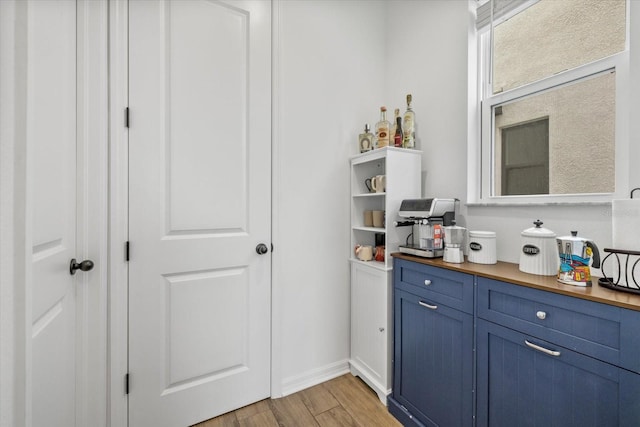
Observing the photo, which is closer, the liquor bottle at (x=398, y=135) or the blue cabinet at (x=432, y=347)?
the blue cabinet at (x=432, y=347)

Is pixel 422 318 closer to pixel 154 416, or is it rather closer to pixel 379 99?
pixel 154 416

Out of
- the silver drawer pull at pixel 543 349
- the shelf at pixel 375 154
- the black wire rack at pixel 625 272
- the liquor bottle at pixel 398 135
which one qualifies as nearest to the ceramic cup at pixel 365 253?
the shelf at pixel 375 154

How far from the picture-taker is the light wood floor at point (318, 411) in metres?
1.54

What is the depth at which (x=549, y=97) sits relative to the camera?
139 centimetres

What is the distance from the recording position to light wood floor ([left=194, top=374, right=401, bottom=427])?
1.54 metres

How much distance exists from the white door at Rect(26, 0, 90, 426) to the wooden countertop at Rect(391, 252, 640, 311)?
1.58 m

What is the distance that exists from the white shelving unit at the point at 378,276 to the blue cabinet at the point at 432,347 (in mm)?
75

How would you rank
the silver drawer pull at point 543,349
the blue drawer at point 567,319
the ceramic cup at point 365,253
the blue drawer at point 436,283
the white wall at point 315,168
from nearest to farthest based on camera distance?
the blue drawer at point 567,319, the silver drawer pull at point 543,349, the blue drawer at point 436,283, the white wall at point 315,168, the ceramic cup at point 365,253

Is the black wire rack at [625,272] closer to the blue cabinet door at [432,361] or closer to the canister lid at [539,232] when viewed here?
the canister lid at [539,232]

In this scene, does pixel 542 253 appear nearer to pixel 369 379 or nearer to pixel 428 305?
pixel 428 305

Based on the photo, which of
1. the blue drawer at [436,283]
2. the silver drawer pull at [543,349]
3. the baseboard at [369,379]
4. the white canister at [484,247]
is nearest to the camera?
the silver drawer pull at [543,349]

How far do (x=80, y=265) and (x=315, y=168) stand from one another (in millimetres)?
1379

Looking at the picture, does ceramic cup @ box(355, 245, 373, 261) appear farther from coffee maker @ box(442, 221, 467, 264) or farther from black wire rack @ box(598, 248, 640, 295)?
black wire rack @ box(598, 248, 640, 295)

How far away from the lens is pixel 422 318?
58.1 inches
